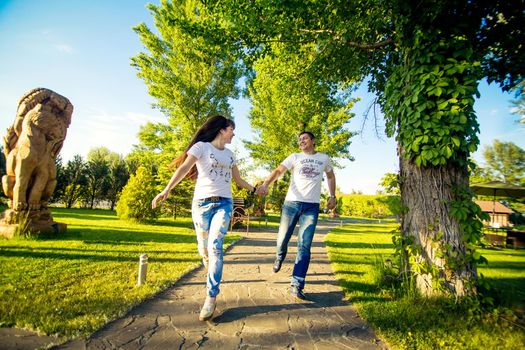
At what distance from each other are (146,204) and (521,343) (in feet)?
42.6

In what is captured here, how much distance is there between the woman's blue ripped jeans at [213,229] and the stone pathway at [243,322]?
0.46 m

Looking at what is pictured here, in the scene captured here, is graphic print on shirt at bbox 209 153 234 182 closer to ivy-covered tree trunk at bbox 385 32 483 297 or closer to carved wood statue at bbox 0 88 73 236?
ivy-covered tree trunk at bbox 385 32 483 297

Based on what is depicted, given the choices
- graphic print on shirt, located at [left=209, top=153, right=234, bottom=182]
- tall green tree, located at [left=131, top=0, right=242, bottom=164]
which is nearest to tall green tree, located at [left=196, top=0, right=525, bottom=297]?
graphic print on shirt, located at [left=209, top=153, right=234, bottom=182]

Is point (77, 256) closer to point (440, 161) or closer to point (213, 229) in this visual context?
point (213, 229)

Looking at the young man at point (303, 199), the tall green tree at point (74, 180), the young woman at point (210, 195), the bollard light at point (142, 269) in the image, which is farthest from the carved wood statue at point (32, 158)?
the tall green tree at point (74, 180)

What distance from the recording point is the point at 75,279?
3846 mm

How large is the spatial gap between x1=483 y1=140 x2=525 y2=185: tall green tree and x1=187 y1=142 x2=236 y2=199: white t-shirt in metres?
22.6

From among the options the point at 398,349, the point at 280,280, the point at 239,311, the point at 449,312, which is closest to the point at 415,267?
the point at 449,312

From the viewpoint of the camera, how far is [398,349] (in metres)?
2.30

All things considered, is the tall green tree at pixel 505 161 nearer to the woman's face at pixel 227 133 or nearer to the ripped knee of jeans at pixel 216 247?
the woman's face at pixel 227 133

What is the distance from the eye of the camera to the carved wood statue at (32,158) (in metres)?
6.73

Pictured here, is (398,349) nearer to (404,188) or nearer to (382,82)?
(404,188)

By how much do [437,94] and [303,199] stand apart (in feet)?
7.52

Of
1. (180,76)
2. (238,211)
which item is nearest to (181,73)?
(180,76)
